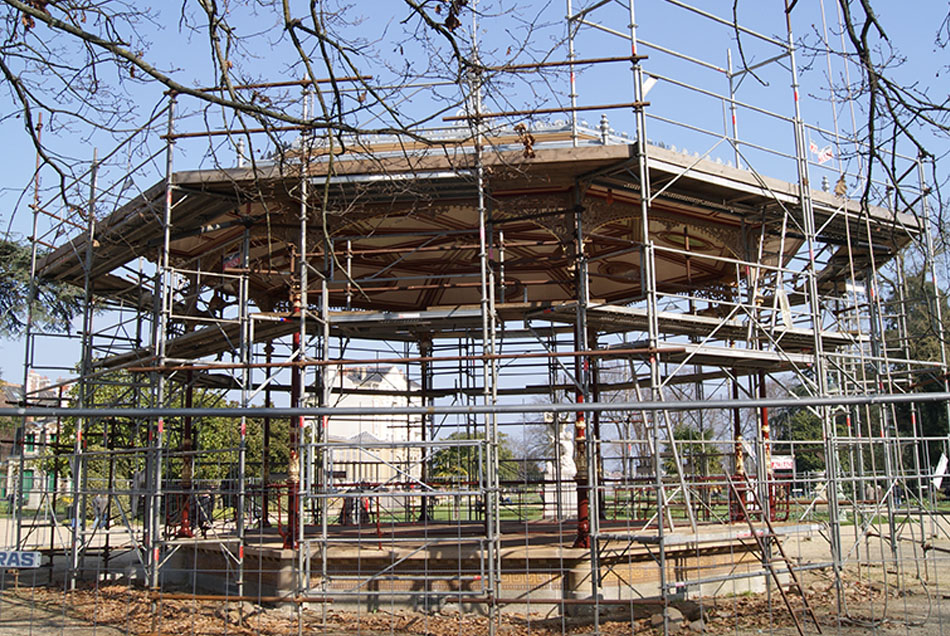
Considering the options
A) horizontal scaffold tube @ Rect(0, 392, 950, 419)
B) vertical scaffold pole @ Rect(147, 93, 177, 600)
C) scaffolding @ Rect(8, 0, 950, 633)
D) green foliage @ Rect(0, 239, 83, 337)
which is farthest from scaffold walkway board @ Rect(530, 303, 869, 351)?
green foliage @ Rect(0, 239, 83, 337)

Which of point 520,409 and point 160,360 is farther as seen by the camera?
point 160,360

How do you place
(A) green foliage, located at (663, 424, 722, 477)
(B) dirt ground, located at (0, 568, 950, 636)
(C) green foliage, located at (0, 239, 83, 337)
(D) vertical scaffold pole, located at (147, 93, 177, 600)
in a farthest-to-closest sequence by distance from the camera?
1. (C) green foliage, located at (0, 239, 83, 337)
2. (D) vertical scaffold pole, located at (147, 93, 177, 600)
3. (A) green foliage, located at (663, 424, 722, 477)
4. (B) dirt ground, located at (0, 568, 950, 636)

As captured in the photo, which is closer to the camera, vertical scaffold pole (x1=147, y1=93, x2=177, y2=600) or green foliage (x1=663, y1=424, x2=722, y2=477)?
green foliage (x1=663, y1=424, x2=722, y2=477)

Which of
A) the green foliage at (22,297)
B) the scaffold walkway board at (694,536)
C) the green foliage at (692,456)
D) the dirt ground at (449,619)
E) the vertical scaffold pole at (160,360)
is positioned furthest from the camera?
the green foliage at (22,297)

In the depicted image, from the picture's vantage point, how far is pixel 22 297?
1119 inches

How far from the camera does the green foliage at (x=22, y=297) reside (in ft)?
90.3

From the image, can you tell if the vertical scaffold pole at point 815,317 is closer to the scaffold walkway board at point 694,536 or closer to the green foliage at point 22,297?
the scaffold walkway board at point 694,536

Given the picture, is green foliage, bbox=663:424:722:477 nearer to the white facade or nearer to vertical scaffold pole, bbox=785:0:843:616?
vertical scaffold pole, bbox=785:0:843:616

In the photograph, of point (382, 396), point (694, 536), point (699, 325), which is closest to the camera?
point (694, 536)

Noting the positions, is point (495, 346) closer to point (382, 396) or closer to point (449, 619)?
point (449, 619)

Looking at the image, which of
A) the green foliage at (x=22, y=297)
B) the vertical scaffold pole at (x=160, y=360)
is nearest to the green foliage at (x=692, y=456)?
the vertical scaffold pole at (x=160, y=360)

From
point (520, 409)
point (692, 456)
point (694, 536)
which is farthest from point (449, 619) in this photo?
point (520, 409)

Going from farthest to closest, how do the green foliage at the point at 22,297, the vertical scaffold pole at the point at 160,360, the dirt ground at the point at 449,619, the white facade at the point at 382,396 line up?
the green foliage at the point at 22,297, the white facade at the point at 382,396, the vertical scaffold pole at the point at 160,360, the dirt ground at the point at 449,619

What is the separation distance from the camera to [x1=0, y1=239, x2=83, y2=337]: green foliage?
27.5 m
